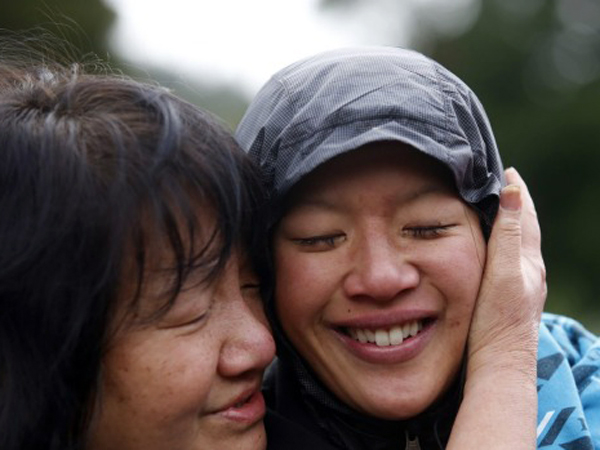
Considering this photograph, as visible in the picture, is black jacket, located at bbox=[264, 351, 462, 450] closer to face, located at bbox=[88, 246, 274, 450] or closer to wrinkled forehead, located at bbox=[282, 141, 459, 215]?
face, located at bbox=[88, 246, 274, 450]

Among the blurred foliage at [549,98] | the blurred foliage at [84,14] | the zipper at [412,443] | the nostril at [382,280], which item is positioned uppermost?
the nostril at [382,280]

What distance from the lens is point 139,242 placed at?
2467 mm

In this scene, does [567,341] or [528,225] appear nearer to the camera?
[528,225]

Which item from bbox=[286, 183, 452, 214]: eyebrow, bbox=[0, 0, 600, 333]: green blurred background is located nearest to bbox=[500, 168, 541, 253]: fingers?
bbox=[286, 183, 452, 214]: eyebrow

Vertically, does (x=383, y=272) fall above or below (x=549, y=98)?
above

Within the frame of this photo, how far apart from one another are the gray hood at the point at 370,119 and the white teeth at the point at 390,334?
390mm

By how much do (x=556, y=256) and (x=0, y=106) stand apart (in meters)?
16.7

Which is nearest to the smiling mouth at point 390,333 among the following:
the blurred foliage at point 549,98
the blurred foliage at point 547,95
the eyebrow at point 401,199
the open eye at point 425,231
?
the open eye at point 425,231

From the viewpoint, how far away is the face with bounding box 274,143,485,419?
272 centimetres

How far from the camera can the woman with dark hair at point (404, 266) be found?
106 inches

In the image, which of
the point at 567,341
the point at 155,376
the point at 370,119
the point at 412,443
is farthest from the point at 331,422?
the point at 370,119

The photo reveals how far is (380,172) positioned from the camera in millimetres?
2723

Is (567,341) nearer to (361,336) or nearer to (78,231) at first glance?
(361,336)

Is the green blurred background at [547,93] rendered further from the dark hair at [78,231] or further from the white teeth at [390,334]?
the dark hair at [78,231]
